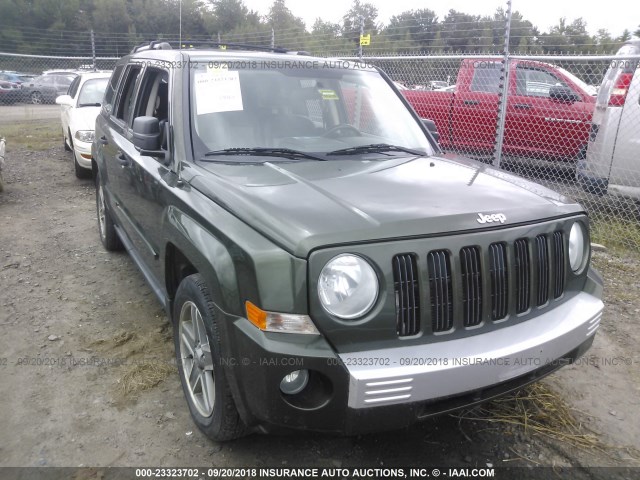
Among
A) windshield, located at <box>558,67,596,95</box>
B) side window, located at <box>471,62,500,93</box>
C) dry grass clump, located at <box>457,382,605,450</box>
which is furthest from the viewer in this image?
side window, located at <box>471,62,500,93</box>

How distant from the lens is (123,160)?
3951 millimetres

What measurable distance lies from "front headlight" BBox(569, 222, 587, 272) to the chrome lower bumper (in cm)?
37

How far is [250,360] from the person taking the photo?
6.92 ft

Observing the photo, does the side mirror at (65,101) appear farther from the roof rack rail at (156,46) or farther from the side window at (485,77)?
the side window at (485,77)

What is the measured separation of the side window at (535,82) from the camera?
7.81 m

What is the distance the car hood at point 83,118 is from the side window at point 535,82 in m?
6.25

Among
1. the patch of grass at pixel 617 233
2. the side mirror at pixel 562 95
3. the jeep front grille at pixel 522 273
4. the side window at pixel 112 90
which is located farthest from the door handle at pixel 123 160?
the side mirror at pixel 562 95

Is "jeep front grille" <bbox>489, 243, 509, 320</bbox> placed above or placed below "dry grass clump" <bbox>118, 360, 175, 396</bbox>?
above

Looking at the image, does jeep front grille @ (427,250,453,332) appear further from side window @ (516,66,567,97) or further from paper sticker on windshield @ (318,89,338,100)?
side window @ (516,66,567,97)

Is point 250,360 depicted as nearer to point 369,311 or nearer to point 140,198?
point 369,311

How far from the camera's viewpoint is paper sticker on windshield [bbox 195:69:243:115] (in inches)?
124

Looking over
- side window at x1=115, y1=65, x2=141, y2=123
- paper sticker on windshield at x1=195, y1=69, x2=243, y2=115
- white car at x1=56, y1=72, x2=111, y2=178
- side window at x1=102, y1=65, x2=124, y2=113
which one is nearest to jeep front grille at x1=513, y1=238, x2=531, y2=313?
paper sticker on windshield at x1=195, y1=69, x2=243, y2=115

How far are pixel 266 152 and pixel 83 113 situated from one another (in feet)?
21.3

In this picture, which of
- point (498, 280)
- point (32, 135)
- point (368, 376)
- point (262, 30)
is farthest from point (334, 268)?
point (262, 30)
